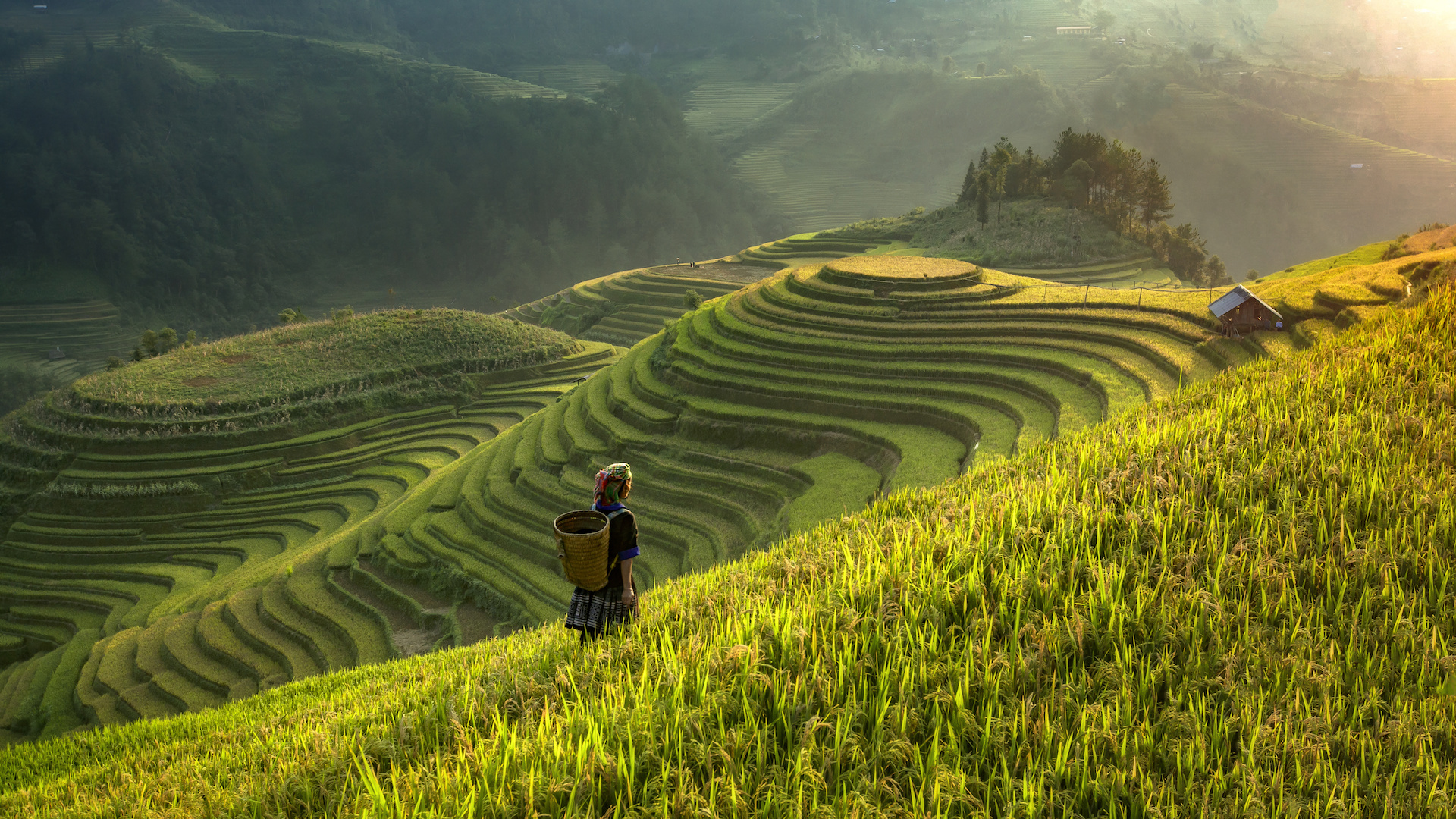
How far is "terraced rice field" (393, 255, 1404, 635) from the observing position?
1619 centimetres

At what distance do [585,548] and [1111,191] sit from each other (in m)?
44.5

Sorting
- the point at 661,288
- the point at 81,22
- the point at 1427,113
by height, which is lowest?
the point at 661,288

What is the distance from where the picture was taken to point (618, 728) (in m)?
Answer: 3.79

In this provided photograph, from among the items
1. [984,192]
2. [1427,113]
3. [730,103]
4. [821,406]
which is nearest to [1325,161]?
[1427,113]

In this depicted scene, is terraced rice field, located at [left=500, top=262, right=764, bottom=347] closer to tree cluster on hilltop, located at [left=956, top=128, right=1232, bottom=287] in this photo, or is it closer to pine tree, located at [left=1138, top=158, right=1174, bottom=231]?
tree cluster on hilltop, located at [left=956, top=128, right=1232, bottom=287]

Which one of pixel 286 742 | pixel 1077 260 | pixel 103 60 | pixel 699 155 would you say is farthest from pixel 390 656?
pixel 103 60

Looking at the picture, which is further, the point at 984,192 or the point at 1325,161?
the point at 1325,161

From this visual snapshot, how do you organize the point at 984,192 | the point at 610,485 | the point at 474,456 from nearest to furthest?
the point at 610,485
the point at 474,456
the point at 984,192

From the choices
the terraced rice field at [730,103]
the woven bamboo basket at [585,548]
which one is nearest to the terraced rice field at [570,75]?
the terraced rice field at [730,103]

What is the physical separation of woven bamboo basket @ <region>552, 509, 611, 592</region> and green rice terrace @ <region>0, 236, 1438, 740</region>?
6603 millimetres

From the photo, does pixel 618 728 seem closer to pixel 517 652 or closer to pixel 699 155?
pixel 517 652

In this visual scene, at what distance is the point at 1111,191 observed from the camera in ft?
137

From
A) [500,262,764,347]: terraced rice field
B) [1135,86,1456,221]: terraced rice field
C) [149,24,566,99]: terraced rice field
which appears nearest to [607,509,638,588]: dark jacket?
[500,262,764,347]: terraced rice field

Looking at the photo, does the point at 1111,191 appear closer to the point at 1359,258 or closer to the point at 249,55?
the point at 1359,258
